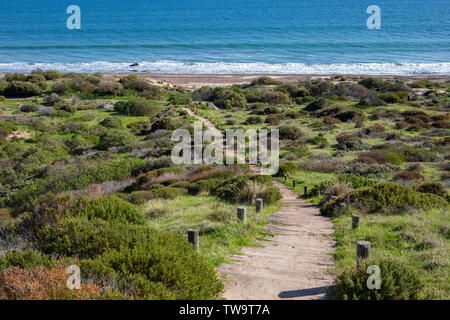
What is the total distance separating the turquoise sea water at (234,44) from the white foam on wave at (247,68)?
0.18 meters

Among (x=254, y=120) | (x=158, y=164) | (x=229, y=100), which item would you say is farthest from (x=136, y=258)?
(x=229, y=100)

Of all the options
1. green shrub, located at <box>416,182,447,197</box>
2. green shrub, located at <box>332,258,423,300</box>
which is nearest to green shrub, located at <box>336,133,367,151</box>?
green shrub, located at <box>416,182,447,197</box>

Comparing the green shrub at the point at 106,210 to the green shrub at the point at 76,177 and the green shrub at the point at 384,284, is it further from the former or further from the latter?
the green shrub at the point at 76,177

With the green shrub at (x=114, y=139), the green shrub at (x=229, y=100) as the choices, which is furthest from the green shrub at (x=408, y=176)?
the green shrub at (x=229, y=100)

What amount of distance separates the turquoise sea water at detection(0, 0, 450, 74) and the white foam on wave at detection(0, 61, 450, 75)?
Result: 179mm

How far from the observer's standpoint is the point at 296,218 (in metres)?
11.8

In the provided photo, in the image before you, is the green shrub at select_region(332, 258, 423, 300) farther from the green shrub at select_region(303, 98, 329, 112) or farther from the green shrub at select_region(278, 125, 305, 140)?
the green shrub at select_region(303, 98, 329, 112)

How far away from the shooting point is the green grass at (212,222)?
882 cm

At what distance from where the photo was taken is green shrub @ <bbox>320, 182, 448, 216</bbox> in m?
11.6

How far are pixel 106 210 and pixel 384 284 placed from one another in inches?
250

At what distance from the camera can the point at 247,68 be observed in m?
73.4
